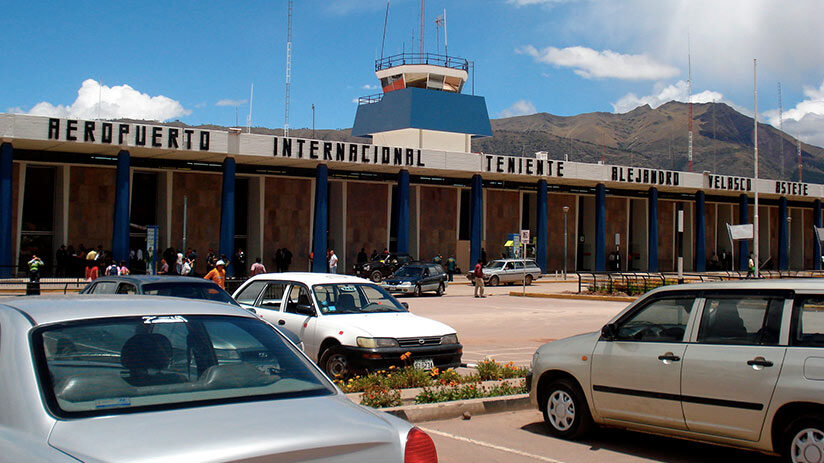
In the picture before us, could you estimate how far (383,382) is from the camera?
9.20m

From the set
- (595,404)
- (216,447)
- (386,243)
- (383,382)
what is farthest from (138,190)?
(216,447)

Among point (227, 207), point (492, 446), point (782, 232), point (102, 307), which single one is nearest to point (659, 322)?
point (492, 446)

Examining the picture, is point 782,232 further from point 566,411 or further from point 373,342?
point 566,411

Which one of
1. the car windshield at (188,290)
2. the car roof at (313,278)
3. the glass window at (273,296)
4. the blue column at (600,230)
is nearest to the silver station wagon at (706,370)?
the car roof at (313,278)

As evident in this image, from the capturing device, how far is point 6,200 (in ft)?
108

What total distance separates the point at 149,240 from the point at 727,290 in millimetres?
26960

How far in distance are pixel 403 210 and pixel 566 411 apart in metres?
36.1

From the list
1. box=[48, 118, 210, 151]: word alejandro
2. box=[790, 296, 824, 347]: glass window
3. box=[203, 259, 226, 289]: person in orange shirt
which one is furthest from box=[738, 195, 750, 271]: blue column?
box=[790, 296, 824, 347]: glass window

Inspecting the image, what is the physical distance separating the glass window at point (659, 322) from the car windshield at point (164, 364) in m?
4.14

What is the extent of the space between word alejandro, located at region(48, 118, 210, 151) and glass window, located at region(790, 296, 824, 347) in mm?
32501

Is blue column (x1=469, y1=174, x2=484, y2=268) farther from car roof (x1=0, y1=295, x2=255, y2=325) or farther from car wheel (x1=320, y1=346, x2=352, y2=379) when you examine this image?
car roof (x1=0, y1=295, x2=255, y2=325)

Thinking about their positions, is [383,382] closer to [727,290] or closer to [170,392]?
[727,290]

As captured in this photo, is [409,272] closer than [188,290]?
No

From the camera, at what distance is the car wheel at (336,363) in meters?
10.5
